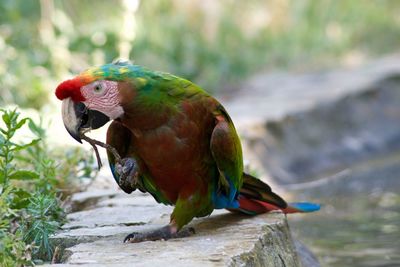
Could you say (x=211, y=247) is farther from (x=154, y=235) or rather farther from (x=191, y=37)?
(x=191, y=37)

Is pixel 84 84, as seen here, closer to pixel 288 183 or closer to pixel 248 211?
pixel 248 211

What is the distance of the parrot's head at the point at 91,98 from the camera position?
2.66 meters

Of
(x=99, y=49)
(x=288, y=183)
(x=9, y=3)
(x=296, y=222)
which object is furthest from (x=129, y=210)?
(x=9, y=3)

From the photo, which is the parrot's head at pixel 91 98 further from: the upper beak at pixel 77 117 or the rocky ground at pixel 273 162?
the rocky ground at pixel 273 162

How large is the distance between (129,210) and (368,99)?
505 cm

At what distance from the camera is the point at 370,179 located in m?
6.39

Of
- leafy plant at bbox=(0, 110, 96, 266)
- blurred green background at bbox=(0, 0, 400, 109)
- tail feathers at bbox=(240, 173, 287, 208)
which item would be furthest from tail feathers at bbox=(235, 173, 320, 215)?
blurred green background at bbox=(0, 0, 400, 109)

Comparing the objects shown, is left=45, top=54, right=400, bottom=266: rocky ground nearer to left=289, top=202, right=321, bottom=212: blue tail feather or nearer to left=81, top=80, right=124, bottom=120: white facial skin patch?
left=289, top=202, right=321, bottom=212: blue tail feather

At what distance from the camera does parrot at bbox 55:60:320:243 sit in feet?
8.92

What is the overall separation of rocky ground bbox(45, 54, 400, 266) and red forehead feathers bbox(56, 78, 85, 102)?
0.50 metres

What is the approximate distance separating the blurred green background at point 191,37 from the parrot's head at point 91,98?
4.33 m

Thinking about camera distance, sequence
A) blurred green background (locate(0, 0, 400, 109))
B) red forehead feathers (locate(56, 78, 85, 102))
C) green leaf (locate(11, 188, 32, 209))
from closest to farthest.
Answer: red forehead feathers (locate(56, 78, 85, 102))
green leaf (locate(11, 188, 32, 209))
blurred green background (locate(0, 0, 400, 109))

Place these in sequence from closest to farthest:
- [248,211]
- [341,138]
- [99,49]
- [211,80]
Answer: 1. [248,211]
2. [341,138]
3. [99,49]
4. [211,80]

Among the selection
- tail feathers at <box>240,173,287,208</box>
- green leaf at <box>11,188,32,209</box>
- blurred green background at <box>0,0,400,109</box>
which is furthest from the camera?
blurred green background at <box>0,0,400,109</box>
